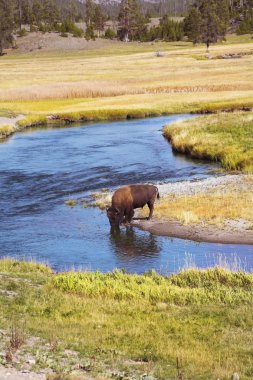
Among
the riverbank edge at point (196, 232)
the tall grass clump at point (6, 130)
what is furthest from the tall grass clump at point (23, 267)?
the tall grass clump at point (6, 130)

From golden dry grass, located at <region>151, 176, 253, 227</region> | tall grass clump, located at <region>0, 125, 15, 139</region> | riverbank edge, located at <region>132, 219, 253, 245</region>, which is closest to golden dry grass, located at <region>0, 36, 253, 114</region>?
tall grass clump, located at <region>0, 125, 15, 139</region>

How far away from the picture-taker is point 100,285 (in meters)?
16.7

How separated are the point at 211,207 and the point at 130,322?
14.4 metres

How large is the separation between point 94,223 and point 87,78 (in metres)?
66.1

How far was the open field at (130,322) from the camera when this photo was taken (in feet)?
35.6

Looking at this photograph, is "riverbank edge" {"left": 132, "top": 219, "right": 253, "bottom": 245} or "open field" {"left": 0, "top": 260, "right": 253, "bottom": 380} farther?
"riverbank edge" {"left": 132, "top": 219, "right": 253, "bottom": 245}

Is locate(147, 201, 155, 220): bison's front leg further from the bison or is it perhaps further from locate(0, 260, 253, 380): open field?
locate(0, 260, 253, 380): open field

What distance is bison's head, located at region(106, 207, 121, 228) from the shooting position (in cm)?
2609

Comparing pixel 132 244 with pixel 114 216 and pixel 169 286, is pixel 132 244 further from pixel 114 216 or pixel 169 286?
pixel 169 286

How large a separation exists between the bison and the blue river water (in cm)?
60

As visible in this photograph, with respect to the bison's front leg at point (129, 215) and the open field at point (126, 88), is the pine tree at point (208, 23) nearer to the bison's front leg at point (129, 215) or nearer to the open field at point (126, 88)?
the open field at point (126, 88)

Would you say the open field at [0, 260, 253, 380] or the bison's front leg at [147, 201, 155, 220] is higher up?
the open field at [0, 260, 253, 380]

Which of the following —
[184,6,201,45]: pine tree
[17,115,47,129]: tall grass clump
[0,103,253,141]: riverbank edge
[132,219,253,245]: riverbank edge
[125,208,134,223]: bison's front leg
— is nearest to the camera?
[132,219,253,245]: riverbank edge

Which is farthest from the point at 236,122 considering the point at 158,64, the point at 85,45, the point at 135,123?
the point at 85,45
